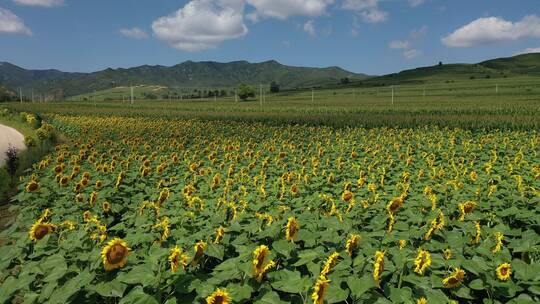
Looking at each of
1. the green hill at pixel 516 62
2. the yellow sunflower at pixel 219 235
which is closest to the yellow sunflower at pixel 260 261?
the yellow sunflower at pixel 219 235

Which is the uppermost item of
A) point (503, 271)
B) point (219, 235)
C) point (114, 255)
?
point (114, 255)

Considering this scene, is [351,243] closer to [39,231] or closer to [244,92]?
[39,231]

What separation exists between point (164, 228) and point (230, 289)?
149 centimetres

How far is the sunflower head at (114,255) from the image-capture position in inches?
110

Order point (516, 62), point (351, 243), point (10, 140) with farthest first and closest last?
point (516, 62) → point (10, 140) → point (351, 243)

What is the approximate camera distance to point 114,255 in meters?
2.84

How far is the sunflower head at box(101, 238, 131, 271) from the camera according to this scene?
9.18 feet

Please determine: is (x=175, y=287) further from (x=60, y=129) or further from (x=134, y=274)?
(x=60, y=129)

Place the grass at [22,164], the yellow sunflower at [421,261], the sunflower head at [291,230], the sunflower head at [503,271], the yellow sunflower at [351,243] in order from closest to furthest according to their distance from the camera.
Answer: the yellow sunflower at [421,261]
the sunflower head at [503,271]
the yellow sunflower at [351,243]
the sunflower head at [291,230]
the grass at [22,164]

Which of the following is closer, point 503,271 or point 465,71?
point 503,271

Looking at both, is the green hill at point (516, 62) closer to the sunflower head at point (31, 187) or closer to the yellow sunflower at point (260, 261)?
the sunflower head at point (31, 187)

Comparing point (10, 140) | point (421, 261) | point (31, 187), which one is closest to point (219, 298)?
point (421, 261)

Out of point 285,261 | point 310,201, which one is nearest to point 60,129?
point 310,201

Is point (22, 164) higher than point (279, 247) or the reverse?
the reverse
